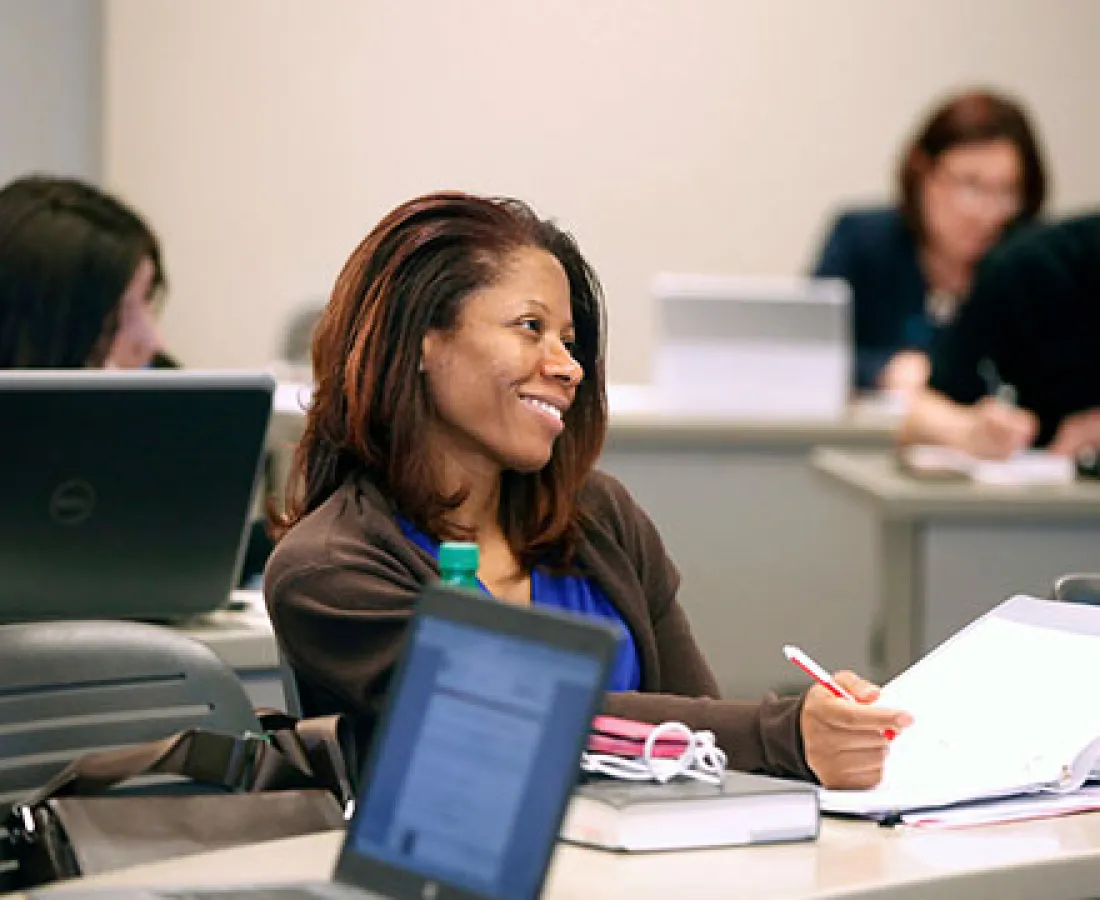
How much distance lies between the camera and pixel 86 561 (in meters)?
2.60

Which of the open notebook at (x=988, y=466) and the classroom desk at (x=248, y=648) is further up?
the classroom desk at (x=248, y=648)

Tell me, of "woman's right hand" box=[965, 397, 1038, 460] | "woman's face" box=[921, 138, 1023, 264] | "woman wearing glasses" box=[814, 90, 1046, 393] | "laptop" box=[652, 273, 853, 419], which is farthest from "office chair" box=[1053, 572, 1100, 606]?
"woman's face" box=[921, 138, 1023, 264]

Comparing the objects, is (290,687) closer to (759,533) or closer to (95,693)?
(95,693)

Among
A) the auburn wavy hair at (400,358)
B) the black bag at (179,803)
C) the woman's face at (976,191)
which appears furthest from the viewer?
the woman's face at (976,191)

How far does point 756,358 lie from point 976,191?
2.69ft

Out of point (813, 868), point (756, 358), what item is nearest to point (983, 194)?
point (756, 358)

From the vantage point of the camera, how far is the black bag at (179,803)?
1.75 metres

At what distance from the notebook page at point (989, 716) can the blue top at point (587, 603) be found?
0.29m

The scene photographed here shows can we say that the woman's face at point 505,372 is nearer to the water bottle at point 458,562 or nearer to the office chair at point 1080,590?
the water bottle at point 458,562

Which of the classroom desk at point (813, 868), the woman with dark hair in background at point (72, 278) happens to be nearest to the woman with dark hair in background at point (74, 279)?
the woman with dark hair in background at point (72, 278)

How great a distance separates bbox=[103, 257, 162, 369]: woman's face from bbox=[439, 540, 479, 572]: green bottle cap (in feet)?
4.42

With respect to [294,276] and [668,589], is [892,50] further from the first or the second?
[668,589]

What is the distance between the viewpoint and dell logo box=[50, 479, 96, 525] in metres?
2.54

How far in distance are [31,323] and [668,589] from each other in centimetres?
121
